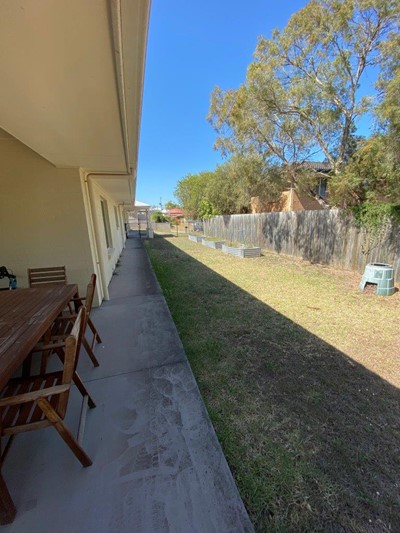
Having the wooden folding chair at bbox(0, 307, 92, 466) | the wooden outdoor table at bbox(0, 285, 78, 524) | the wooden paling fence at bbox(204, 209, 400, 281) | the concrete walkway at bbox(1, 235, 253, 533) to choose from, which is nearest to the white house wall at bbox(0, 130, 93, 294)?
the wooden outdoor table at bbox(0, 285, 78, 524)

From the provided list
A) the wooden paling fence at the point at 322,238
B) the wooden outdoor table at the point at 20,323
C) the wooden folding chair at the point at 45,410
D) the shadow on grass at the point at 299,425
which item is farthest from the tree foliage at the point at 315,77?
the wooden folding chair at the point at 45,410

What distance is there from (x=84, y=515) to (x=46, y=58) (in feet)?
9.31

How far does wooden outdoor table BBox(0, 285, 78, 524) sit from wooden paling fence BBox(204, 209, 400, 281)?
672 centimetres

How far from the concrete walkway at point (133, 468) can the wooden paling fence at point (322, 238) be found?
5.79 m

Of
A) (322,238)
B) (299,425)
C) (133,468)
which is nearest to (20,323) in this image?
(133,468)

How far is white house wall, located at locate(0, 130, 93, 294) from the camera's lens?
3910 mm

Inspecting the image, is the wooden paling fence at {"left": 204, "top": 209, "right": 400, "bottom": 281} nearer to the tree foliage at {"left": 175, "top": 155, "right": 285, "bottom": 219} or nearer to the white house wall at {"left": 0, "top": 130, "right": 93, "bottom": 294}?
the tree foliage at {"left": 175, "top": 155, "right": 285, "bottom": 219}

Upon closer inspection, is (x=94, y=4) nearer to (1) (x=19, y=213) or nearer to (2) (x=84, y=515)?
(2) (x=84, y=515)

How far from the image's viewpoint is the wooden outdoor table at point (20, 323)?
1.37 metres

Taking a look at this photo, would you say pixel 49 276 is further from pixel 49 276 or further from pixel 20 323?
pixel 20 323

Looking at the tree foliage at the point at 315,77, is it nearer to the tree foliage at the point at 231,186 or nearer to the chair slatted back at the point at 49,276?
the tree foliage at the point at 231,186

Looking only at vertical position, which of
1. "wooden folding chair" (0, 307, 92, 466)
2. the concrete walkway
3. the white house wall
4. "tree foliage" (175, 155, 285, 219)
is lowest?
the concrete walkway

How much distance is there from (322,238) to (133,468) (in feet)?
26.3

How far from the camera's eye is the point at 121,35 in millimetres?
1420
